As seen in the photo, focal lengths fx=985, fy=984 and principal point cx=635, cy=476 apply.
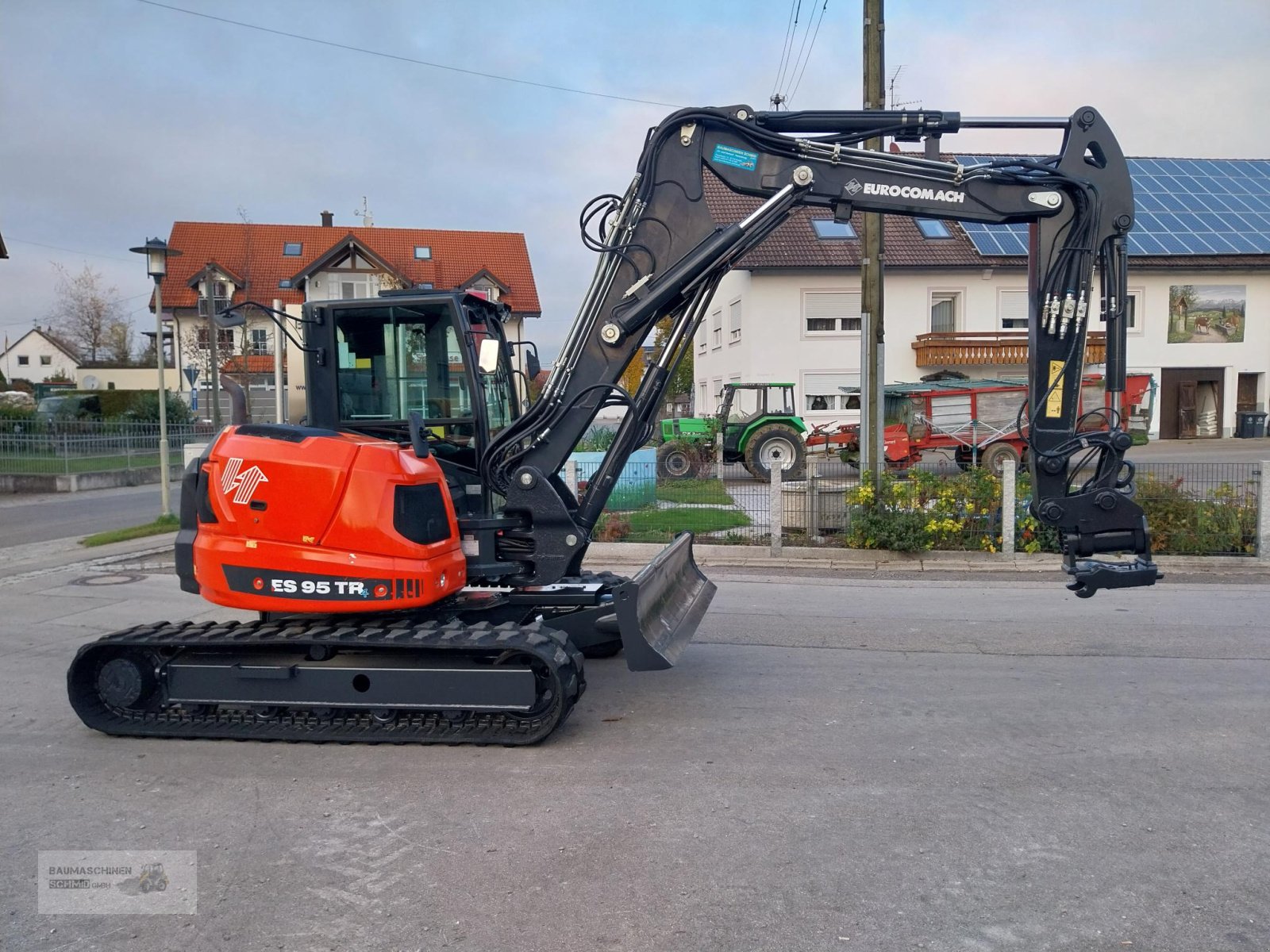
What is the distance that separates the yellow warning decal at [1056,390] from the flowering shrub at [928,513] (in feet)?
19.6

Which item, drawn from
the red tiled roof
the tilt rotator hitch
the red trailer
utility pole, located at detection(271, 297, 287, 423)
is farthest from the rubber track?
the red tiled roof

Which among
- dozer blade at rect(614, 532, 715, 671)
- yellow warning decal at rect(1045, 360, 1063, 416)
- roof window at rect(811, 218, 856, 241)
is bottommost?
dozer blade at rect(614, 532, 715, 671)

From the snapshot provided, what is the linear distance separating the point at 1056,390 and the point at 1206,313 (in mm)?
29694

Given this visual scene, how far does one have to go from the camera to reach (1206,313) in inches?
1231

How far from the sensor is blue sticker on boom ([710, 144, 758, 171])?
6320mm

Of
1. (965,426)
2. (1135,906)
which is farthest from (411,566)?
(965,426)

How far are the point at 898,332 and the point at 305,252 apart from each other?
27612mm

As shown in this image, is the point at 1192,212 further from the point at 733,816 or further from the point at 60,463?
the point at 733,816

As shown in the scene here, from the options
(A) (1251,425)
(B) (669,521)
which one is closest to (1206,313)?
(A) (1251,425)

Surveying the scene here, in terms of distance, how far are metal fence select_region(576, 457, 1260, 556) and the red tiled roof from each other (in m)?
30.3

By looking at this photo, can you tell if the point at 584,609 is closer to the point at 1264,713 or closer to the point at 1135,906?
the point at 1135,906

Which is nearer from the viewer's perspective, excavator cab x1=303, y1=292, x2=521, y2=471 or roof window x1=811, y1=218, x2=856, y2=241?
excavator cab x1=303, y1=292, x2=521, y2=471

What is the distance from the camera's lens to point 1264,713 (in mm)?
6027

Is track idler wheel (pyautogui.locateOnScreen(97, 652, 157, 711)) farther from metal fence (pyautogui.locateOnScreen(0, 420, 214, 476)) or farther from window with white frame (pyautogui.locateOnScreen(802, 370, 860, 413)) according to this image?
window with white frame (pyautogui.locateOnScreen(802, 370, 860, 413))
